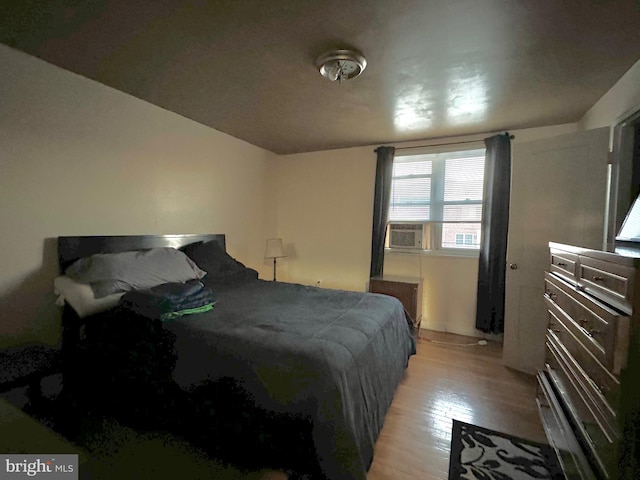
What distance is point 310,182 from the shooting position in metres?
4.28

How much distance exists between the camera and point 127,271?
1.99 m

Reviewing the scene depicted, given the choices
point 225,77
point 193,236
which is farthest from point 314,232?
point 225,77

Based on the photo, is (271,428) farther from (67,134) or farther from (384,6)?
(67,134)

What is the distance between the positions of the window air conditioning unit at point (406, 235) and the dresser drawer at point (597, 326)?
2.13 meters

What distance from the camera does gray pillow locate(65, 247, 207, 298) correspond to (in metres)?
1.88

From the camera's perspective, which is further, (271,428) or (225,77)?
(225,77)

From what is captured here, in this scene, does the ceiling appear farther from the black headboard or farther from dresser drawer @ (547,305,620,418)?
dresser drawer @ (547,305,620,418)

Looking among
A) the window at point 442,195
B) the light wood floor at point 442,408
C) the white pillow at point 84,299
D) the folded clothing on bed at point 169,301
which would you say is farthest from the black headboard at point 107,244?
the window at point 442,195

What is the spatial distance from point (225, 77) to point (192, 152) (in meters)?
1.18

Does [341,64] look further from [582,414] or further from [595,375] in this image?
[582,414]

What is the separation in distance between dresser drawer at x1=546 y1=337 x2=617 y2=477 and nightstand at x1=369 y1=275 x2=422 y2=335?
5.09 ft

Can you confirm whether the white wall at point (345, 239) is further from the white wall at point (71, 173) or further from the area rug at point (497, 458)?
the area rug at point (497, 458)

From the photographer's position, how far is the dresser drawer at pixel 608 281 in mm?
919

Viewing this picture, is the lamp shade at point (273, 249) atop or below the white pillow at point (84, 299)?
atop
